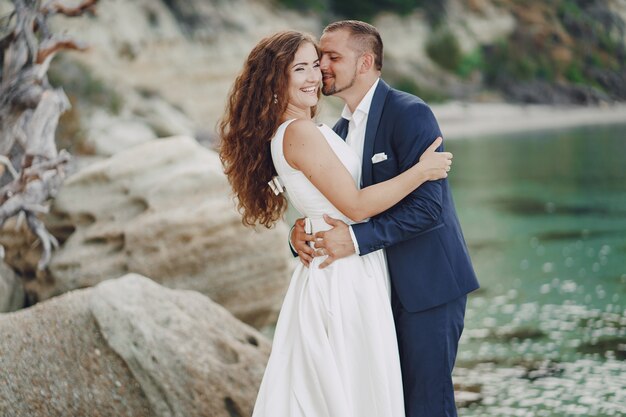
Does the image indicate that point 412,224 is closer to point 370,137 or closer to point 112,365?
point 370,137

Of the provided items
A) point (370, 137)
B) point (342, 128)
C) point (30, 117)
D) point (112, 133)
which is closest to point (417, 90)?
point (112, 133)

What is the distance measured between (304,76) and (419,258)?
34.9 inches

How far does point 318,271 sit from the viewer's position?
351 cm

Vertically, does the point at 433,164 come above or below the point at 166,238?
above

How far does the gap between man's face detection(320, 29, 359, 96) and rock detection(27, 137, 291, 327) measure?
3.82 metres

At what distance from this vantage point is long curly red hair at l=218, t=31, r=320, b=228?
11.5 ft

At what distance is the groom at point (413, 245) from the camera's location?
3.46 metres

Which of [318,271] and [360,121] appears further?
[360,121]

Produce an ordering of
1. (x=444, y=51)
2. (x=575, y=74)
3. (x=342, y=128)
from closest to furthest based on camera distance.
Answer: (x=342, y=128) → (x=444, y=51) → (x=575, y=74)

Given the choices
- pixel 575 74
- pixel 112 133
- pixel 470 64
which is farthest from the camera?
pixel 575 74

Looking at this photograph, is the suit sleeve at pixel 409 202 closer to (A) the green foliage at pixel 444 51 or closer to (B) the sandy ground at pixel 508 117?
(B) the sandy ground at pixel 508 117

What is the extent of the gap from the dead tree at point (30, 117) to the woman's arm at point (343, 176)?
4.59 metres

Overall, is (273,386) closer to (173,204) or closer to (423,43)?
(173,204)

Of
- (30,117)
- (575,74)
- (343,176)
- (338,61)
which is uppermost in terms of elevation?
(338,61)
